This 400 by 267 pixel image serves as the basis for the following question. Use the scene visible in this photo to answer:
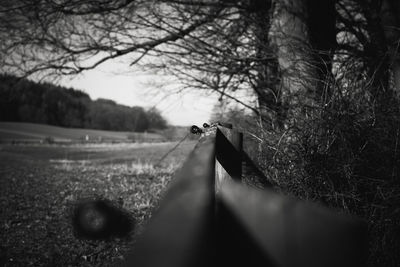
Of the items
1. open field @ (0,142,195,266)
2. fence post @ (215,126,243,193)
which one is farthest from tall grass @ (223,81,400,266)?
open field @ (0,142,195,266)

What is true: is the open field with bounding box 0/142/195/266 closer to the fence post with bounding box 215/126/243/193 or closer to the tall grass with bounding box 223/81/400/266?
the fence post with bounding box 215/126/243/193

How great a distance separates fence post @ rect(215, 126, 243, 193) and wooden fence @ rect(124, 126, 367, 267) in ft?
3.08

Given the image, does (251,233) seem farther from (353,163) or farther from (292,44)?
(292,44)

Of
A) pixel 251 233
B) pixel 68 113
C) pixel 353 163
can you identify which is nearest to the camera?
pixel 251 233

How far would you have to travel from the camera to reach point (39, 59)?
5.74 meters

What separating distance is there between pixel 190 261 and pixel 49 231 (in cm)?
470

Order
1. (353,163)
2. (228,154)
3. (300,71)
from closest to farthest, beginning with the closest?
(228,154)
(353,163)
(300,71)

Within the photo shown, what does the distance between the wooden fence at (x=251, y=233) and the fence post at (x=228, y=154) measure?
939mm

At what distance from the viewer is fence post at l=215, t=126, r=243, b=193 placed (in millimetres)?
1585

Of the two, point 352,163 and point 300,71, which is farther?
point 300,71

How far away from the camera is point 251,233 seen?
53cm

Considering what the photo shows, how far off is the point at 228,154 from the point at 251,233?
1.28 m

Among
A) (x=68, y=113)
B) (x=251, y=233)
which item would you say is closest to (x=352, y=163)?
(x=251, y=233)

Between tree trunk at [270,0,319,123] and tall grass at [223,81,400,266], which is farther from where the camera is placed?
tree trunk at [270,0,319,123]
